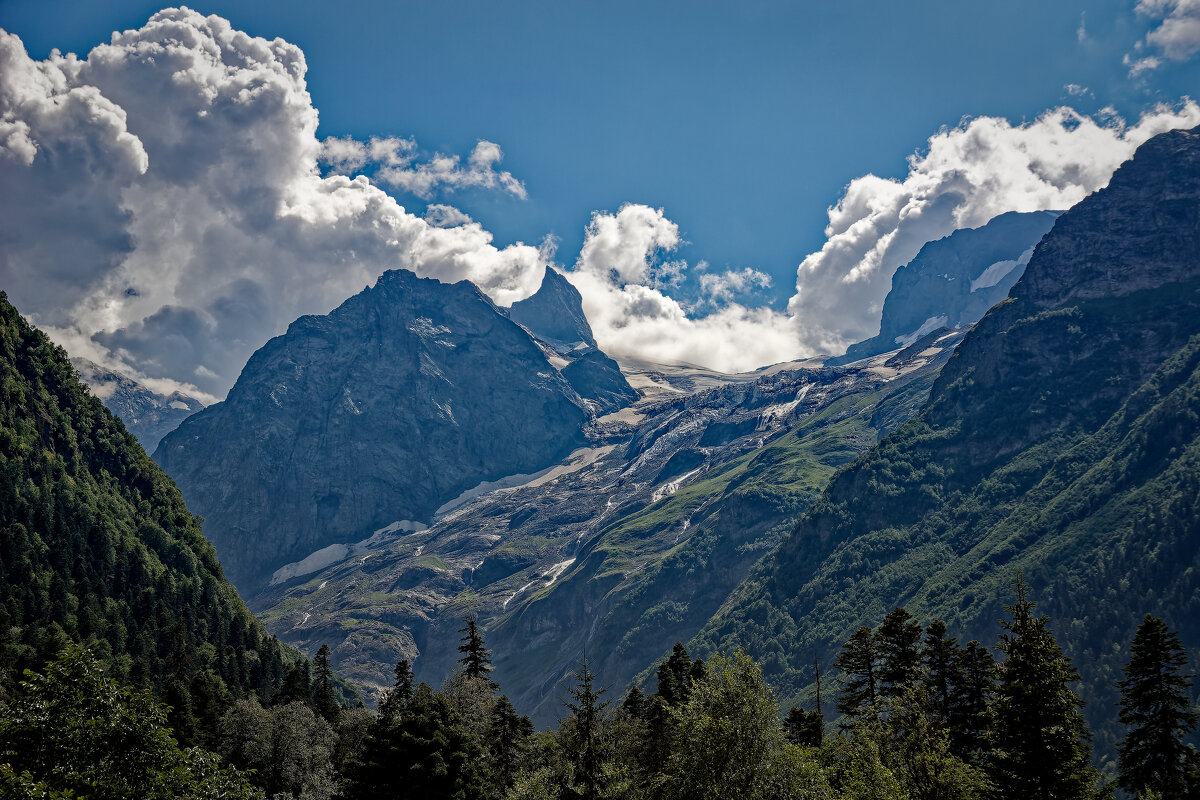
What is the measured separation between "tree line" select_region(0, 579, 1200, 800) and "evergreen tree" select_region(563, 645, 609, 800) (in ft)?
0.69

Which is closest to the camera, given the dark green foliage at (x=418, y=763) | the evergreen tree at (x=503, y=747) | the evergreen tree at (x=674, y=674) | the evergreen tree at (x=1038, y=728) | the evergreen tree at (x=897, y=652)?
the evergreen tree at (x=1038, y=728)

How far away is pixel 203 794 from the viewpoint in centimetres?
3431

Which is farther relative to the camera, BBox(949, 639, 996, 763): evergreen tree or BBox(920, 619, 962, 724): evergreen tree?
BBox(920, 619, 962, 724): evergreen tree

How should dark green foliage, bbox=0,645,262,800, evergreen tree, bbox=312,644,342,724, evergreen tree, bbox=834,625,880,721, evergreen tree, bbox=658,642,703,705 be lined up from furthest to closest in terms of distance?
evergreen tree, bbox=312,644,342,724, evergreen tree, bbox=658,642,703,705, evergreen tree, bbox=834,625,880,721, dark green foliage, bbox=0,645,262,800

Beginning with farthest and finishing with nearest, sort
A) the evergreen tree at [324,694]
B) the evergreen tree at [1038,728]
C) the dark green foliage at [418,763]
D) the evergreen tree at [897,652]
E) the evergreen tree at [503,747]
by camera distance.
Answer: the evergreen tree at [324,694]
the evergreen tree at [503,747]
the evergreen tree at [897,652]
the dark green foliage at [418,763]
the evergreen tree at [1038,728]

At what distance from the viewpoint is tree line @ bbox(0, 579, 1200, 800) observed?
3409cm

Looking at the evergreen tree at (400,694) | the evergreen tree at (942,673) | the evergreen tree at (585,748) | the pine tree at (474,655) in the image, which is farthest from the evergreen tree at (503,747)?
the evergreen tree at (942,673)

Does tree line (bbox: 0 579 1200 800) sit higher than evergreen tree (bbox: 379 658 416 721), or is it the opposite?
evergreen tree (bbox: 379 658 416 721)

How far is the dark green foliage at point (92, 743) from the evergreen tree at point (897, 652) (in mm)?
56881

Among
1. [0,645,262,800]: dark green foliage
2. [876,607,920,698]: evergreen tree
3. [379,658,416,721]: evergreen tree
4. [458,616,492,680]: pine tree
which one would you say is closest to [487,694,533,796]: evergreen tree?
[379,658,416,721]: evergreen tree

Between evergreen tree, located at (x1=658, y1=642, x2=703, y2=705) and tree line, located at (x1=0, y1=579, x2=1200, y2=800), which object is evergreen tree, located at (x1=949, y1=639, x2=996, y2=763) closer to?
tree line, located at (x1=0, y1=579, x2=1200, y2=800)

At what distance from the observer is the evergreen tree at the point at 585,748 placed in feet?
193

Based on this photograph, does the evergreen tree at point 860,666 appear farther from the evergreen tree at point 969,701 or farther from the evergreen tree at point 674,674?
the evergreen tree at point 674,674

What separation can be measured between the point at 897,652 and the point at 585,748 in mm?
30257
